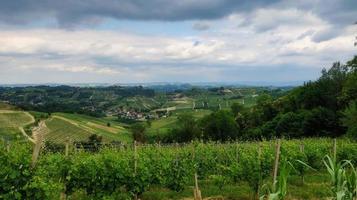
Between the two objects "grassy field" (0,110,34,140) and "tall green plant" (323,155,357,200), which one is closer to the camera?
"tall green plant" (323,155,357,200)

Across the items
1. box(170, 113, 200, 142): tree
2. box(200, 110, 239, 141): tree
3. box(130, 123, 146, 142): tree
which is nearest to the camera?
box(200, 110, 239, 141): tree

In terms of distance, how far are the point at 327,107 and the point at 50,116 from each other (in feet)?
162

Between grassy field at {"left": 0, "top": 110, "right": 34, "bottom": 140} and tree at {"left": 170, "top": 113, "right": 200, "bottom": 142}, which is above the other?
grassy field at {"left": 0, "top": 110, "right": 34, "bottom": 140}

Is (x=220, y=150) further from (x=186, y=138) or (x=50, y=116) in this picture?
(x=50, y=116)

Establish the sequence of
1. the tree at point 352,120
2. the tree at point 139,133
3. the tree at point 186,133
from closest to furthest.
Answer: the tree at point 352,120 → the tree at point 186,133 → the tree at point 139,133

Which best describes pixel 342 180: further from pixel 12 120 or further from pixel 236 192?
pixel 12 120

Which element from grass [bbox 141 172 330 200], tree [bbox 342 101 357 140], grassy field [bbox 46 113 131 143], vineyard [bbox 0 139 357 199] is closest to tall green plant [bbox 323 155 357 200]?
vineyard [bbox 0 139 357 199]

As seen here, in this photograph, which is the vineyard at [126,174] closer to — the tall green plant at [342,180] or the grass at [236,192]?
the grass at [236,192]

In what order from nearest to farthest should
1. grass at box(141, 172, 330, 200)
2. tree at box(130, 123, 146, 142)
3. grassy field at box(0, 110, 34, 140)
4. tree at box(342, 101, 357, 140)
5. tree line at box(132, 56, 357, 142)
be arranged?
grass at box(141, 172, 330, 200) → tree at box(342, 101, 357, 140) → tree line at box(132, 56, 357, 142) → grassy field at box(0, 110, 34, 140) → tree at box(130, 123, 146, 142)

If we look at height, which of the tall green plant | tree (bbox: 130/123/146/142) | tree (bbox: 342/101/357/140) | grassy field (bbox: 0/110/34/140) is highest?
the tall green plant

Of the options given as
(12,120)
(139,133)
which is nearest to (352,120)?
(139,133)

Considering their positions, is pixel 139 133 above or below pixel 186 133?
below

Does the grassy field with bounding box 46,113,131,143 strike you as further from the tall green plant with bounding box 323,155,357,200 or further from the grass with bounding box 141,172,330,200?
the tall green plant with bounding box 323,155,357,200

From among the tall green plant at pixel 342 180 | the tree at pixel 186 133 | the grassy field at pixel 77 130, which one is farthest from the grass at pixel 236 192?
the tree at pixel 186 133
